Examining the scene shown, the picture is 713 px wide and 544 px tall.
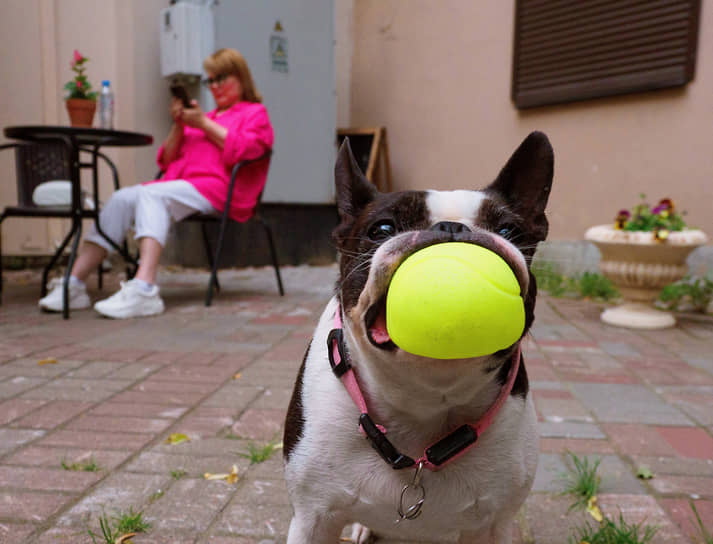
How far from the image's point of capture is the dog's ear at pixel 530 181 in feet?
4.59

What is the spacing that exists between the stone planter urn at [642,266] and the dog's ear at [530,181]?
3325mm

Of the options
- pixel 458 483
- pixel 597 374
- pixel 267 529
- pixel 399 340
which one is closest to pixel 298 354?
pixel 597 374

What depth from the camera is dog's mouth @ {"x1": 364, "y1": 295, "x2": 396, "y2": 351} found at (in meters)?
1.14

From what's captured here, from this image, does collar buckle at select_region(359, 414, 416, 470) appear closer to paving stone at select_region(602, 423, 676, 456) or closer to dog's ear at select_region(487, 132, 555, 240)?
dog's ear at select_region(487, 132, 555, 240)

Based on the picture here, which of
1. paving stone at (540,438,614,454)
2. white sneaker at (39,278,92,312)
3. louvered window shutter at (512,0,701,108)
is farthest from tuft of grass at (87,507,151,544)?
louvered window shutter at (512,0,701,108)

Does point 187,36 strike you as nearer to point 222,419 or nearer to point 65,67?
point 65,67

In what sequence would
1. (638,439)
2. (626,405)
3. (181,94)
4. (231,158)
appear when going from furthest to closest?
(231,158) < (181,94) < (626,405) < (638,439)

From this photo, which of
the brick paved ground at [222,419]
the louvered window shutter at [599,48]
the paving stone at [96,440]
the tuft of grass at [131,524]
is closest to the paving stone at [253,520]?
the brick paved ground at [222,419]

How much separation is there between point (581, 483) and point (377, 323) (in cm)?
115

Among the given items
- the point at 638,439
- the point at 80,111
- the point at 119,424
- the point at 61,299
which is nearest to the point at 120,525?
the point at 119,424

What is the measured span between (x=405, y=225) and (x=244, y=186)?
12.9 feet

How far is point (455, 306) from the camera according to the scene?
3.19 ft

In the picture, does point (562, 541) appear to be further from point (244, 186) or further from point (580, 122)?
point (580, 122)

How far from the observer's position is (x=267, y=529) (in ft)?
5.52
